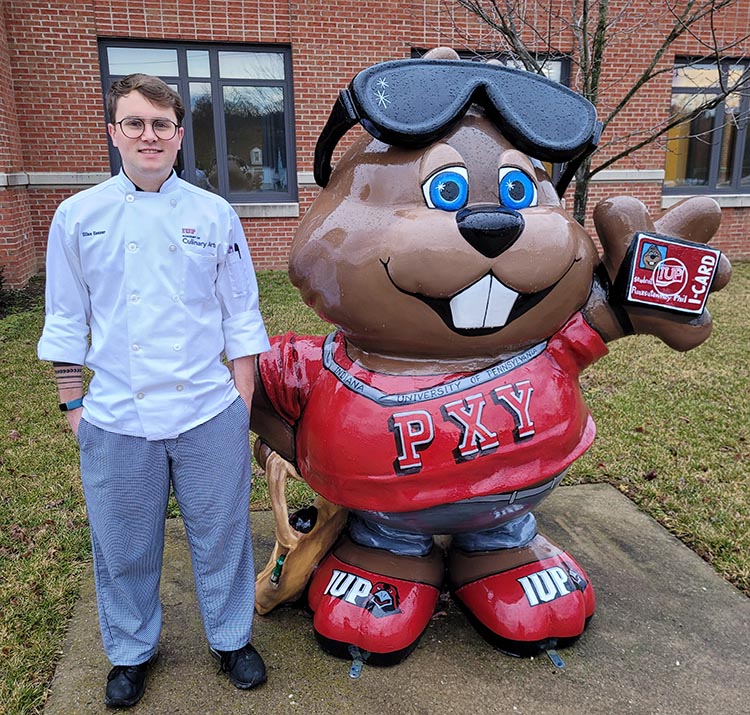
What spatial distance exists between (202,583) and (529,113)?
1.74 m

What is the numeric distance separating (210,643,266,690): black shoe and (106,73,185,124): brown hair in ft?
5.45

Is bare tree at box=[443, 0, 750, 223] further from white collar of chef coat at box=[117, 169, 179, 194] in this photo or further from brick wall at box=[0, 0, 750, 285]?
white collar of chef coat at box=[117, 169, 179, 194]

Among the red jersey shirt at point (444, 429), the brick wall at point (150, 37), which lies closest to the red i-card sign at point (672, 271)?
the red jersey shirt at point (444, 429)

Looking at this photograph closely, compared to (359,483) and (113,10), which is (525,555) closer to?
(359,483)

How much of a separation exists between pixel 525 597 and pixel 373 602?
1.67 feet

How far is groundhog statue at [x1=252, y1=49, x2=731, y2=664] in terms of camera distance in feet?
6.40

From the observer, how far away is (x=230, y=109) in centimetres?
918

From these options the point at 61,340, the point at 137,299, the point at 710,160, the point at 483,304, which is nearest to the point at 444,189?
the point at 483,304

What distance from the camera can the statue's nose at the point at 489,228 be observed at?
6.13 feet

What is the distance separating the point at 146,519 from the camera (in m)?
2.06

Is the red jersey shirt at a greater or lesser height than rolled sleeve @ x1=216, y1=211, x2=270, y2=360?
lesser

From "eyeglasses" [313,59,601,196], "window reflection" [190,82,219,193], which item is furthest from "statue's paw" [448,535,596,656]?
"window reflection" [190,82,219,193]

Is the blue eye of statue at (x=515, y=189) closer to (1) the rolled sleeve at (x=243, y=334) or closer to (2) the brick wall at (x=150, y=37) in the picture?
(1) the rolled sleeve at (x=243, y=334)

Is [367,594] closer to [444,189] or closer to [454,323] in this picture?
[454,323]
